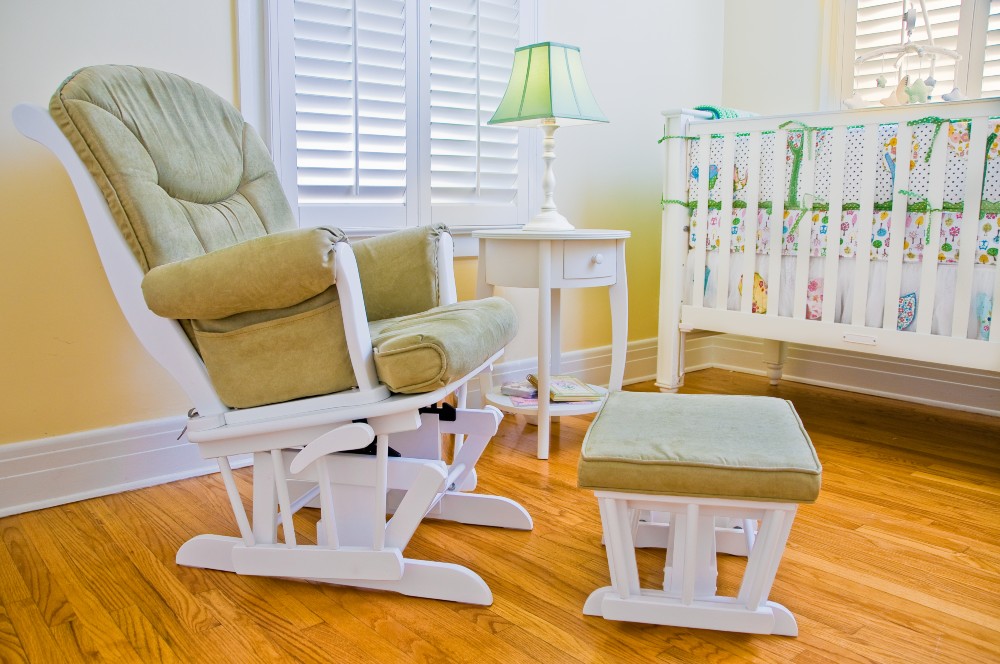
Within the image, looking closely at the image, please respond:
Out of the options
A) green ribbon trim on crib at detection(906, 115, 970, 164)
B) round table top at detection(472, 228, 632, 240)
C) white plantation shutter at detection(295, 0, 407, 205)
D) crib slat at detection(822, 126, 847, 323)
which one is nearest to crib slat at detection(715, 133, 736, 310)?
crib slat at detection(822, 126, 847, 323)

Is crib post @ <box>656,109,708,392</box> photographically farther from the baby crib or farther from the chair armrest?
the chair armrest

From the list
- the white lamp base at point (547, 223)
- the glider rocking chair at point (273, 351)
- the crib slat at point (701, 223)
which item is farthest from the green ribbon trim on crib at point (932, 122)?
the glider rocking chair at point (273, 351)

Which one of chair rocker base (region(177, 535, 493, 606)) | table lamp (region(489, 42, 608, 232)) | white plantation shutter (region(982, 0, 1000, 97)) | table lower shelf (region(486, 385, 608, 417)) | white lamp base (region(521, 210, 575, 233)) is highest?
white plantation shutter (region(982, 0, 1000, 97))

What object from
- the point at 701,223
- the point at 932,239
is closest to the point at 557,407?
the point at 701,223

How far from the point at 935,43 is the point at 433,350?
7.54 feet

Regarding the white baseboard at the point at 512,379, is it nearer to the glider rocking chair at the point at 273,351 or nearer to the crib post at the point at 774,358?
the crib post at the point at 774,358

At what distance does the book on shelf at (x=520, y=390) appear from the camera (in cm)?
239

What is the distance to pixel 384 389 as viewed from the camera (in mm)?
1366

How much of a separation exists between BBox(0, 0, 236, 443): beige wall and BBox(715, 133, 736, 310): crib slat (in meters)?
1.49

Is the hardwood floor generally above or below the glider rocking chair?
below

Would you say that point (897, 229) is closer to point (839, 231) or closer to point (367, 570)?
point (839, 231)

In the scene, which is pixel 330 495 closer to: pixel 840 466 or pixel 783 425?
pixel 783 425

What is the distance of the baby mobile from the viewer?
2488 millimetres

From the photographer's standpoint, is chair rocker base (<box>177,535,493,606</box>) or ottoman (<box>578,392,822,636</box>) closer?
ottoman (<box>578,392,822,636</box>)
